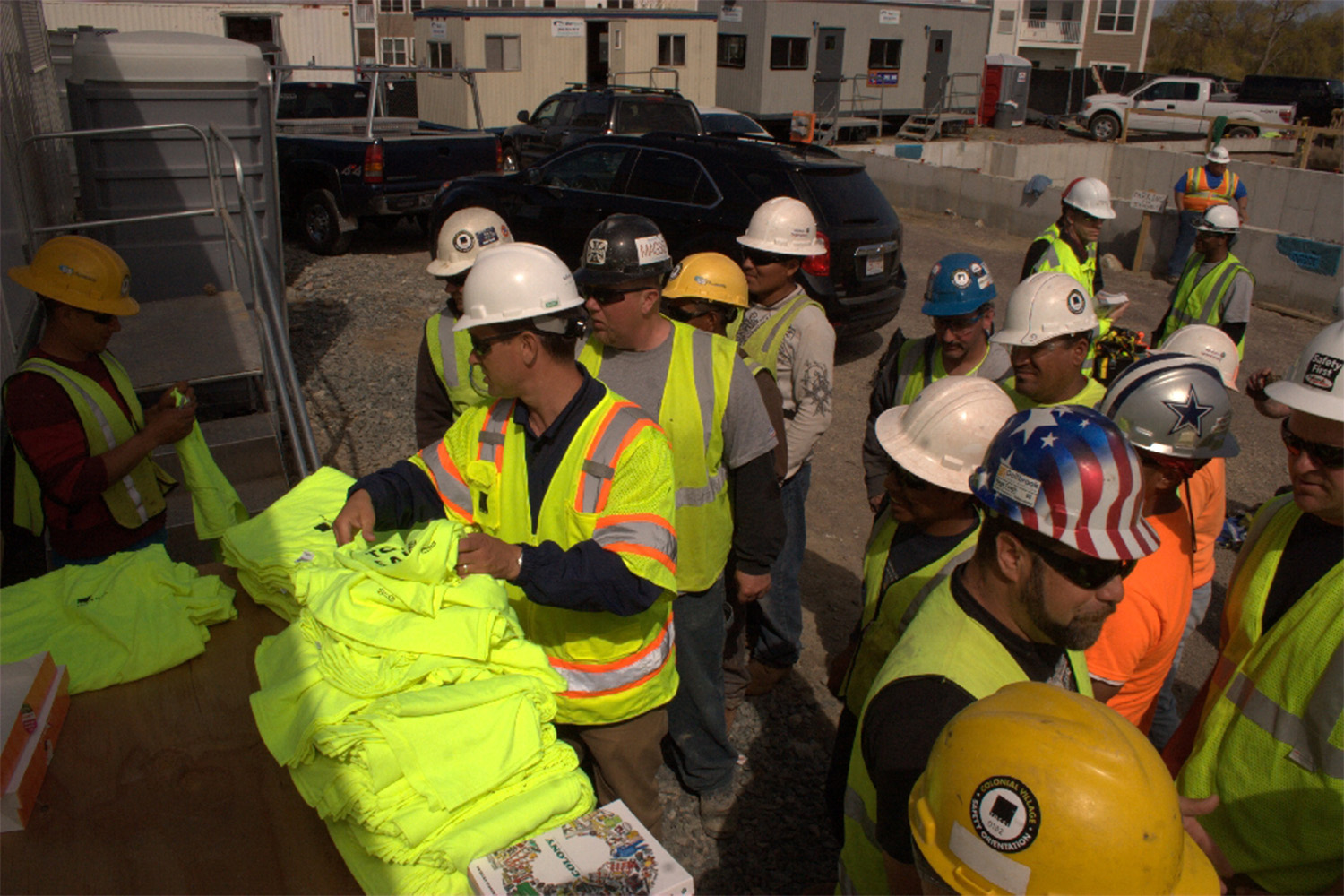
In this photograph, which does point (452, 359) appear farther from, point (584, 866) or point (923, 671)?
point (923, 671)

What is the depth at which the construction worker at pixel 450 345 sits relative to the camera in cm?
357

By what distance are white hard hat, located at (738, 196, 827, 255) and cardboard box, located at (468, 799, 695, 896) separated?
3.08 meters

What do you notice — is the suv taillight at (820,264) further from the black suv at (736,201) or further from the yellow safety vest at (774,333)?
the yellow safety vest at (774,333)

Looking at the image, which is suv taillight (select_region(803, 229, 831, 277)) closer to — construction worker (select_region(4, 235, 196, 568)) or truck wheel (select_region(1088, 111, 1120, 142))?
construction worker (select_region(4, 235, 196, 568))

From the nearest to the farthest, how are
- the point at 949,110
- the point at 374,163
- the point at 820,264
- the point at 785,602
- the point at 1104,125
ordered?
the point at 785,602 < the point at 820,264 < the point at 374,163 < the point at 1104,125 < the point at 949,110

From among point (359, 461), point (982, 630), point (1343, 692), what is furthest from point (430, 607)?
point (359, 461)

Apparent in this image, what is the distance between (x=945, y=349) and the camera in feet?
12.7

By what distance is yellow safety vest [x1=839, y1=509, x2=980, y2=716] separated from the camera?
7.73 feet

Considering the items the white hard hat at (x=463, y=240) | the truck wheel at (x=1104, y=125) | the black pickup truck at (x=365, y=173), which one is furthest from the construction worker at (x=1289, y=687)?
the truck wheel at (x=1104, y=125)

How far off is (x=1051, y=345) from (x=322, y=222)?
36.8 feet

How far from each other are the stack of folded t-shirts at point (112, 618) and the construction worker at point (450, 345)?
1307mm

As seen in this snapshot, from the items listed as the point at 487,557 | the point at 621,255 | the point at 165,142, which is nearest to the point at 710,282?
the point at 621,255

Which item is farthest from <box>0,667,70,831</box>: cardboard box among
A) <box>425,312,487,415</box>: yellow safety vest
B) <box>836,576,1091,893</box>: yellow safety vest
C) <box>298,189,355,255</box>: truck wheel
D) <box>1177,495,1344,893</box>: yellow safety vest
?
<box>298,189,355,255</box>: truck wheel

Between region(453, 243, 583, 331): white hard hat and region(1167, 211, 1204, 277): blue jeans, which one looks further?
region(1167, 211, 1204, 277): blue jeans
